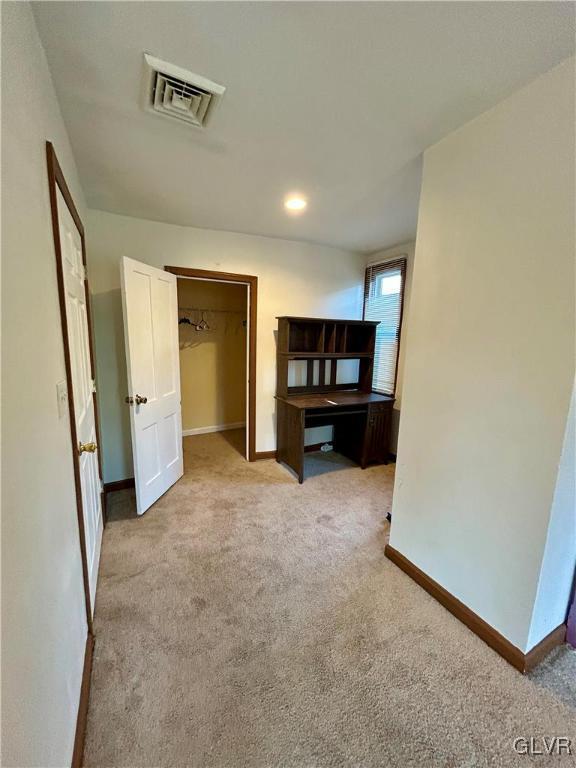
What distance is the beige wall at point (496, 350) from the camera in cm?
119

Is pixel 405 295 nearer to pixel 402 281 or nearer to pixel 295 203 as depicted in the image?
pixel 402 281

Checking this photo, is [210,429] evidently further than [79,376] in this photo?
Yes

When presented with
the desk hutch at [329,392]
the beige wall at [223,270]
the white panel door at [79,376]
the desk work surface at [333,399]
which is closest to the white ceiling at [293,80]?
the white panel door at [79,376]

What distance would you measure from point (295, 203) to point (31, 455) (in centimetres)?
230

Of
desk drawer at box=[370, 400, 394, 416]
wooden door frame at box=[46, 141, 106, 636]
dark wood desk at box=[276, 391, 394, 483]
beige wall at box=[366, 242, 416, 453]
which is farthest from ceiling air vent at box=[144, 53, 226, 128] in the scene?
desk drawer at box=[370, 400, 394, 416]

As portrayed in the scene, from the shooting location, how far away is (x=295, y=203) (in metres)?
2.36

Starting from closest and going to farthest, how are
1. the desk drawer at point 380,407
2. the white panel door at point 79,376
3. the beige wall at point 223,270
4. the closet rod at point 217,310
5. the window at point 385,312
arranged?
1. the white panel door at point 79,376
2. the beige wall at point 223,270
3. the desk drawer at point 380,407
4. the window at point 385,312
5. the closet rod at point 217,310

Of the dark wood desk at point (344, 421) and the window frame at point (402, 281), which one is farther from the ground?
the window frame at point (402, 281)

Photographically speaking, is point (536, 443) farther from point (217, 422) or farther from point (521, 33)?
point (217, 422)

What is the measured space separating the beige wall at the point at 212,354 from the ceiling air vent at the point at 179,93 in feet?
9.11

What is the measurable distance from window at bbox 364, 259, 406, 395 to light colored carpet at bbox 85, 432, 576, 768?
1.97 meters

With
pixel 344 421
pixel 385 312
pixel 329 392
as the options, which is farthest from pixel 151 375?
pixel 385 312

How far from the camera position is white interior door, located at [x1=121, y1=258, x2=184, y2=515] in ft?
7.57

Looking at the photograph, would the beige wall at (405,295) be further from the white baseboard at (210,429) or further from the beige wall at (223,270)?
the white baseboard at (210,429)
